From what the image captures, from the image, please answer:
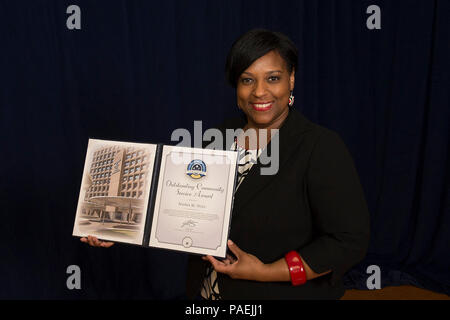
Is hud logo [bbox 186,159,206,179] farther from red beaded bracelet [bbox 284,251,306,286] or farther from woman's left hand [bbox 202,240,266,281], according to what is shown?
red beaded bracelet [bbox 284,251,306,286]

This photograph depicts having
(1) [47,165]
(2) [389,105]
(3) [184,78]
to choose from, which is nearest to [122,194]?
(1) [47,165]

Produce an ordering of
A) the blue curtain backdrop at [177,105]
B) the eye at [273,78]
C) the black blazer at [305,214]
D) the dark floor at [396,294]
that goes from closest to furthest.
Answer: the black blazer at [305,214] → the eye at [273,78] → the blue curtain backdrop at [177,105] → the dark floor at [396,294]

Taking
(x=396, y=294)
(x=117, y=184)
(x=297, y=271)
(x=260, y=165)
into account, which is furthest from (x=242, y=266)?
(x=396, y=294)

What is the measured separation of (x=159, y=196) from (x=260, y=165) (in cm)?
34

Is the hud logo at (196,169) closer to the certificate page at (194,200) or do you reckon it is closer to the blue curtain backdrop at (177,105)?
the certificate page at (194,200)

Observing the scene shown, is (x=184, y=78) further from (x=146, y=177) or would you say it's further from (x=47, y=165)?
(x=146, y=177)

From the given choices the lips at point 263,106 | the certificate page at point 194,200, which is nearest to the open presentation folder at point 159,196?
the certificate page at point 194,200

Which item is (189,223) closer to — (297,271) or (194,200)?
(194,200)

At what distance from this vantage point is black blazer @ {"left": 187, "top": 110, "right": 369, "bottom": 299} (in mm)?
1155

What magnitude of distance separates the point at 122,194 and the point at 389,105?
7.59 feet

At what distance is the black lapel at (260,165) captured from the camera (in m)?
1.22

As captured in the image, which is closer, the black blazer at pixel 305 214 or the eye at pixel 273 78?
the black blazer at pixel 305 214

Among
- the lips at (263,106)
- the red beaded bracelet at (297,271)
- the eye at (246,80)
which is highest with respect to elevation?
the eye at (246,80)

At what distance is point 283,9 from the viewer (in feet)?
9.17
